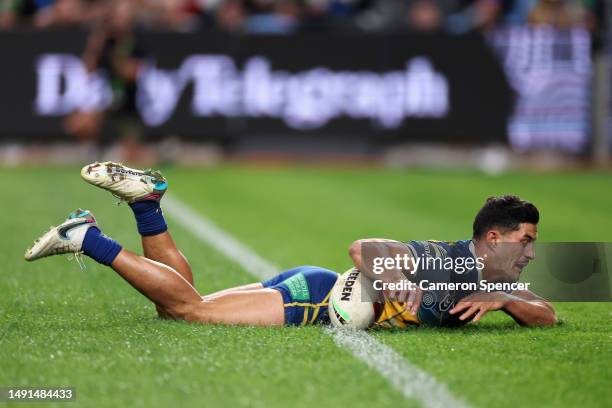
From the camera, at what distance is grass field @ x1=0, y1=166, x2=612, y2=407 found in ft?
18.3

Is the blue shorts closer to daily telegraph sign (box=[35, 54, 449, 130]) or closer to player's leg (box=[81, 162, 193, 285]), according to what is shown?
player's leg (box=[81, 162, 193, 285])

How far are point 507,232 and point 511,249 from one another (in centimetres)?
10

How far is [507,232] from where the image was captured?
6953 millimetres

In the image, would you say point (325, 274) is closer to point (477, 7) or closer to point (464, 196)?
point (464, 196)

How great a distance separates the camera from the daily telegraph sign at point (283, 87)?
65.2 feet

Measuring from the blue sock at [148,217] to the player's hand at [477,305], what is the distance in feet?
6.43

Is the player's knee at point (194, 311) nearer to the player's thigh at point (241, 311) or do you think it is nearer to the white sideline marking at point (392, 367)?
the player's thigh at point (241, 311)

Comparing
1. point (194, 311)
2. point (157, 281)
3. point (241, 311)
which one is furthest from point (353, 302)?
point (157, 281)

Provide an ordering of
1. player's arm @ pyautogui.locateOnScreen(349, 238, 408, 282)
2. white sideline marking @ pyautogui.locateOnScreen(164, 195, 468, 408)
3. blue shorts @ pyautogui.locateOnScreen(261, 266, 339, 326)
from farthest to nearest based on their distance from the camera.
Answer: blue shorts @ pyautogui.locateOnScreen(261, 266, 339, 326) → player's arm @ pyautogui.locateOnScreen(349, 238, 408, 282) → white sideline marking @ pyautogui.locateOnScreen(164, 195, 468, 408)

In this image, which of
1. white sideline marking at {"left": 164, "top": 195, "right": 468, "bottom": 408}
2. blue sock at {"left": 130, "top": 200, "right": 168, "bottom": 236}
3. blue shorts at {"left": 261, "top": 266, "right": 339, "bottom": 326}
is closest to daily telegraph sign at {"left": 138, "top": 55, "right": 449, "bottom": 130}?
white sideline marking at {"left": 164, "top": 195, "right": 468, "bottom": 408}

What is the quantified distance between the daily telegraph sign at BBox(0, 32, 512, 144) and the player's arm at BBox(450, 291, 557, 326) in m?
12.5

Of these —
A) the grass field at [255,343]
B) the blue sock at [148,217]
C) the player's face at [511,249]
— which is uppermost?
the blue sock at [148,217]

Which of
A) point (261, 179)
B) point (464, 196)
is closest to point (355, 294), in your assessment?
point (464, 196)

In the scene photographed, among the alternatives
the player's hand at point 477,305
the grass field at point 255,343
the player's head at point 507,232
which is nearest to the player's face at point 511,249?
the player's head at point 507,232
